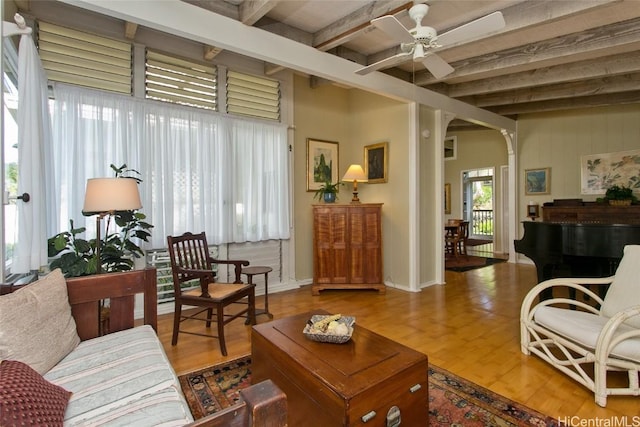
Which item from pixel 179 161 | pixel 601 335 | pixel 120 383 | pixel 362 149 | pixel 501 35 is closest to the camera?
pixel 120 383

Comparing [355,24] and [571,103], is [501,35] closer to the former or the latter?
[355,24]

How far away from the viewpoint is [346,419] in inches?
50.3

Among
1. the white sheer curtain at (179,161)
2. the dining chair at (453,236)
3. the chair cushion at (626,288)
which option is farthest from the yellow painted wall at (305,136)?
the chair cushion at (626,288)

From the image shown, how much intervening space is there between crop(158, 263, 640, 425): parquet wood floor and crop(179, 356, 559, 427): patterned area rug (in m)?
0.11

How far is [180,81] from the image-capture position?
367cm

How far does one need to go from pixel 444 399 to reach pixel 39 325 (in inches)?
84.5

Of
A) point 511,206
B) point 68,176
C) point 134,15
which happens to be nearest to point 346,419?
point 134,15

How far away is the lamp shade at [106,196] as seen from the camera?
220 cm

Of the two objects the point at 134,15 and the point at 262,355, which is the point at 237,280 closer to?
the point at 262,355

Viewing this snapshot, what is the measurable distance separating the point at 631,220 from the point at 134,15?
655 centimetres

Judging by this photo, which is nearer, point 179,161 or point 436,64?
point 436,64

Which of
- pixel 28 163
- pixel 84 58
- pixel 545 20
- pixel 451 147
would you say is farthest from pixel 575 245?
pixel 451 147

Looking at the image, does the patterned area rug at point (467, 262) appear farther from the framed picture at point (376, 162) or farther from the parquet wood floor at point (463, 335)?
the framed picture at point (376, 162)

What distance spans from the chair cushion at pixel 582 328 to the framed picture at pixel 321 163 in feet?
10.7
